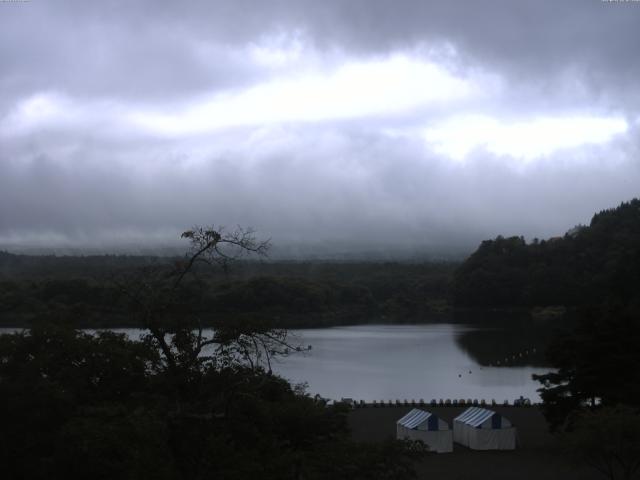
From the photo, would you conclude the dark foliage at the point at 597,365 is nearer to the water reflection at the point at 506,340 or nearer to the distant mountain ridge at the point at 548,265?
the water reflection at the point at 506,340

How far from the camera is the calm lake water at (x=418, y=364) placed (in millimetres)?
32656

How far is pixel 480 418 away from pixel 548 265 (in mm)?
72351

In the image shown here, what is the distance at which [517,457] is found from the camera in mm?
18031

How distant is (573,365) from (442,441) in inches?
148

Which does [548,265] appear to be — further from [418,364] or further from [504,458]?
[504,458]

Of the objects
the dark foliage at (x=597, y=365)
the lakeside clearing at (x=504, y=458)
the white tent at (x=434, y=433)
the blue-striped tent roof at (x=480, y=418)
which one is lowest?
the lakeside clearing at (x=504, y=458)

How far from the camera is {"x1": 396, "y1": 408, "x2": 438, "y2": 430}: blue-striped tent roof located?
61.5ft

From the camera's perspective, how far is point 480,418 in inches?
756

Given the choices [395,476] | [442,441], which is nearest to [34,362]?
[395,476]

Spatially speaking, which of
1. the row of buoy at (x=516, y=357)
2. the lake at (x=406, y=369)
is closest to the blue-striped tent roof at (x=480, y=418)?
the lake at (x=406, y=369)

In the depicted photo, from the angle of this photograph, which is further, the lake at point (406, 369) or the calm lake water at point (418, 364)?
A: the calm lake water at point (418, 364)

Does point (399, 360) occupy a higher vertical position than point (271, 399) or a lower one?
lower

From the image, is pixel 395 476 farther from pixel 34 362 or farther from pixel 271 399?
pixel 34 362

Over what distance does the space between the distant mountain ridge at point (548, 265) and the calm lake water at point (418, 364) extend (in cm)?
2138
